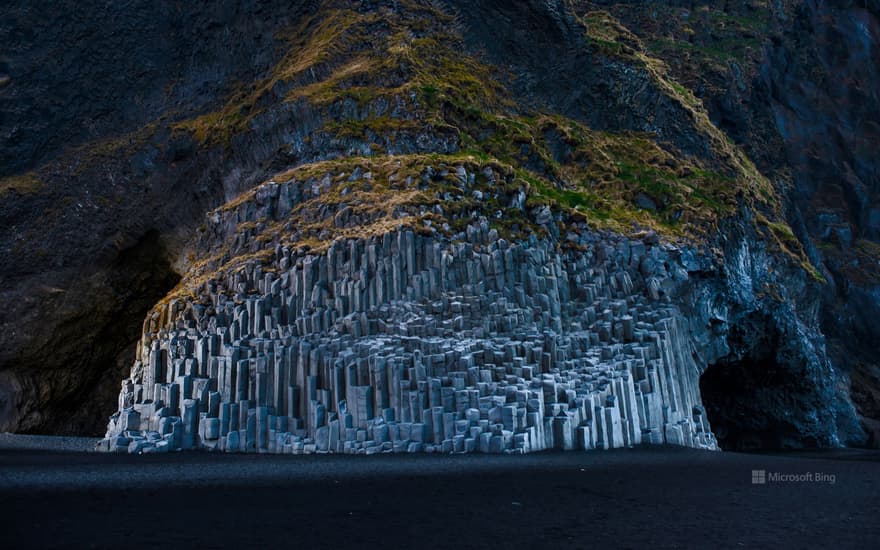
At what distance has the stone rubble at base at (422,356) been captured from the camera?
2598 cm

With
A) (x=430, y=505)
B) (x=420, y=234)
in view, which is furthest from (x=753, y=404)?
(x=430, y=505)

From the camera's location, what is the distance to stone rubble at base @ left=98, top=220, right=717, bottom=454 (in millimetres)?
25984

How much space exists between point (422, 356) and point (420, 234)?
515 cm

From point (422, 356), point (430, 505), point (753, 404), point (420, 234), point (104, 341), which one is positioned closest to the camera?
point (430, 505)

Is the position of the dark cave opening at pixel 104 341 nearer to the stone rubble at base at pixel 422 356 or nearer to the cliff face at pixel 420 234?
the cliff face at pixel 420 234

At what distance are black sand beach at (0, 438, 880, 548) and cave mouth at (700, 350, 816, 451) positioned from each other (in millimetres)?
18712

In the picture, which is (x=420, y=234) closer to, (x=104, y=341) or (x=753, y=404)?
(x=753, y=404)

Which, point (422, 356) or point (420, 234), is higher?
point (420, 234)

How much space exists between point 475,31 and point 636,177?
44.2 feet

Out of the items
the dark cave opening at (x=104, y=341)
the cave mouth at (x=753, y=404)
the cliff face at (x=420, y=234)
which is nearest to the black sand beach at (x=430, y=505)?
the cliff face at (x=420, y=234)

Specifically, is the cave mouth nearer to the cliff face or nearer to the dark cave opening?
the cliff face

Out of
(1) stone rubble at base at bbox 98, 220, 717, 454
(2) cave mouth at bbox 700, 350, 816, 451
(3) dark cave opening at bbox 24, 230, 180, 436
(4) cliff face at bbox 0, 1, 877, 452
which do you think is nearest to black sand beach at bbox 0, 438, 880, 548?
(1) stone rubble at base at bbox 98, 220, 717, 454

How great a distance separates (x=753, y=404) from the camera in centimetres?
4278

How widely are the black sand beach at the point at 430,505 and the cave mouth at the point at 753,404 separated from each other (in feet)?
61.4
